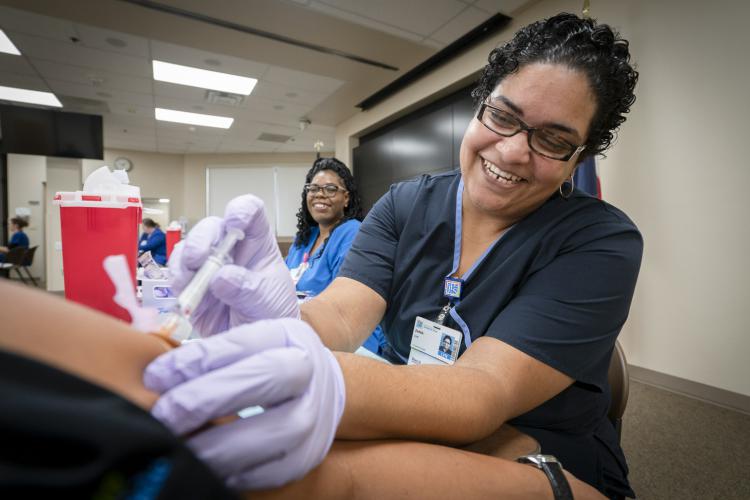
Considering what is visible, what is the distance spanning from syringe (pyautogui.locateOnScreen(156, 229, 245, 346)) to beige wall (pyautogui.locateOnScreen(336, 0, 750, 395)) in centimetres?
289

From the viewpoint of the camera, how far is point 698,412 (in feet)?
7.70

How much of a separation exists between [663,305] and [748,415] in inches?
29.3

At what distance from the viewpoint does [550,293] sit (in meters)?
0.80

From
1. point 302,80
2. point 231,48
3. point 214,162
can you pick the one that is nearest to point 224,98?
point 302,80

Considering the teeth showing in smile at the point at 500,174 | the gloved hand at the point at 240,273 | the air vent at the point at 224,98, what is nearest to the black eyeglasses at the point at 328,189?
the teeth showing in smile at the point at 500,174

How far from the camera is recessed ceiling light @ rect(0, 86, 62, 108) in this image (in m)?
5.65

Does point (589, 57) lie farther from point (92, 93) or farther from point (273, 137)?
point (273, 137)

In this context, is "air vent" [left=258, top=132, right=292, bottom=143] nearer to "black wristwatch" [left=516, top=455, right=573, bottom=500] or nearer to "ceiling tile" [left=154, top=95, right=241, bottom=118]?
"ceiling tile" [left=154, top=95, right=241, bottom=118]

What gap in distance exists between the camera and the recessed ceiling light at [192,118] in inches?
255

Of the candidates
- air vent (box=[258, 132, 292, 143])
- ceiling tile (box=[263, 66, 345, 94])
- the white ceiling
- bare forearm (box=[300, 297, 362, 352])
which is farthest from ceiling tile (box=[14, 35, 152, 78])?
bare forearm (box=[300, 297, 362, 352])

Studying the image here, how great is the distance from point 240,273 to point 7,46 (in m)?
5.87

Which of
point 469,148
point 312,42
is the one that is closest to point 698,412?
point 469,148

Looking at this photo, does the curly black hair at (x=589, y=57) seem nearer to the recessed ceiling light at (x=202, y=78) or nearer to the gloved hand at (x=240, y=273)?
the gloved hand at (x=240, y=273)

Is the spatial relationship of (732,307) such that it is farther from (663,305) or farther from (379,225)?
(379,225)
